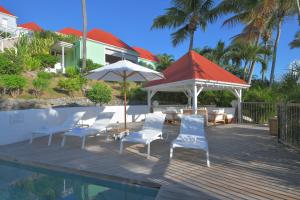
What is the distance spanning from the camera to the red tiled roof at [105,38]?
100 feet

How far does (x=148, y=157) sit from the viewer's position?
660cm

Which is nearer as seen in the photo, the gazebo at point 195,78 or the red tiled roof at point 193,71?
the gazebo at point 195,78

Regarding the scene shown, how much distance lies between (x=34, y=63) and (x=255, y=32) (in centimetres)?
1785

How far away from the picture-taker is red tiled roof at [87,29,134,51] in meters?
30.5

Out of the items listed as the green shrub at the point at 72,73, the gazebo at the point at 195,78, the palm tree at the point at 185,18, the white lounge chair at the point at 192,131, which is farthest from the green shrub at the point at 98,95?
the white lounge chair at the point at 192,131

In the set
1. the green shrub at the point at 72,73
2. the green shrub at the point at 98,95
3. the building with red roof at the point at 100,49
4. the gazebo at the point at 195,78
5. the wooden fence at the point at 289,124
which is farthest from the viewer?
the building with red roof at the point at 100,49

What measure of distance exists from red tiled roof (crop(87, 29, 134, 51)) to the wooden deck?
23063 millimetres

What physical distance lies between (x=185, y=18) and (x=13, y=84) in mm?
13697

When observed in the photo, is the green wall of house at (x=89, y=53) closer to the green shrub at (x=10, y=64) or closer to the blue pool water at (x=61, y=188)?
the green shrub at (x=10, y=64)

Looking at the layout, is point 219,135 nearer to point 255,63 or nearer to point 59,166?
point 59,166

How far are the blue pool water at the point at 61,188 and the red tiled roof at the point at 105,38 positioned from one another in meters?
25.2

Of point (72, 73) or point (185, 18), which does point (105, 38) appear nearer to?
point (72, 73)

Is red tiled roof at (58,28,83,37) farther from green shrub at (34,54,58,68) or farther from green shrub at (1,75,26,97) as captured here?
green shrub at (1,75,26,97)

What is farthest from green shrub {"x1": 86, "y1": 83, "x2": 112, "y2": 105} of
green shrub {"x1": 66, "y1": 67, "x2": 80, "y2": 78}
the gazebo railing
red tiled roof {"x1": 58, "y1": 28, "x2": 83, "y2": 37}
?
red tiled roof {"x1": 58, "y1": 28, "x2": 83, "y2": 37}
